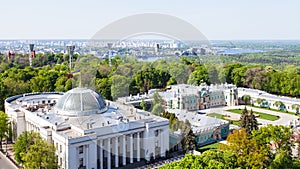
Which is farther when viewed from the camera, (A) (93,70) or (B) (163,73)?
(A) (93,70)

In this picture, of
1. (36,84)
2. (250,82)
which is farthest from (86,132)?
(250,82)

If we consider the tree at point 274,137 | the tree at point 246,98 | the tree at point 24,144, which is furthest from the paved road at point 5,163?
the tree at point 246,98

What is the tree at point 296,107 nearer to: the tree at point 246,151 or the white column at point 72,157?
the tree at point 246,151

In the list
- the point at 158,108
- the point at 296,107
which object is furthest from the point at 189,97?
the point at 296,107

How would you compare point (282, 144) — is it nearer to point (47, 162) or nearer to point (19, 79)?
point (47, 162)

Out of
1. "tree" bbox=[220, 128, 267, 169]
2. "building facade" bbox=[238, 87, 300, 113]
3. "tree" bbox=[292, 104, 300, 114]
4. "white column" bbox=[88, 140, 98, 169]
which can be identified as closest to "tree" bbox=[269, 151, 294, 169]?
"tree" bbox=[220, 128, 267, 169]

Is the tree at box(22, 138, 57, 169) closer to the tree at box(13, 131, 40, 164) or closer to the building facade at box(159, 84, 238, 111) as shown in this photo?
the tree at box(13, 131, 40, 164)

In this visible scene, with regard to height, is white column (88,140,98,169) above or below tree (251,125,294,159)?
below
